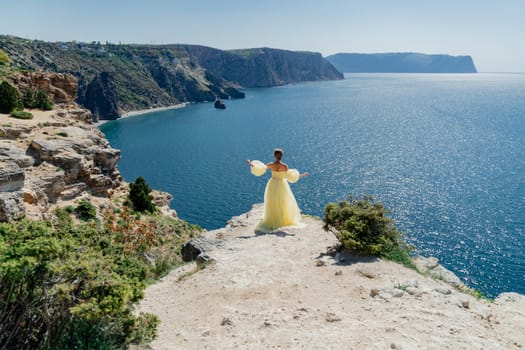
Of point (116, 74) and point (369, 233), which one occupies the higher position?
point (116, 74)

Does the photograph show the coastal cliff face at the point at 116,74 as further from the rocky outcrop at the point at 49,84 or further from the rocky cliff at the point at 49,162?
the rocky cliff at the point at 49,162

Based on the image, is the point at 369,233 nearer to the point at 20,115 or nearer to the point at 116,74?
the point at 20,115

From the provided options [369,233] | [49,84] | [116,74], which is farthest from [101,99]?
[369,233]

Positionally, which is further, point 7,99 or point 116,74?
point 116,74

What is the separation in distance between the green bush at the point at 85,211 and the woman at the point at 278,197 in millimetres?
11857

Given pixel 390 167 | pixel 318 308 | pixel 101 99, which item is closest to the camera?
pixel 318 308

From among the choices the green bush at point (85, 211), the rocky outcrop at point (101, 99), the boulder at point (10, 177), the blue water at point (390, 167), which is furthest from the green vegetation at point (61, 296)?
the rocky outcrop at point (101, 99)

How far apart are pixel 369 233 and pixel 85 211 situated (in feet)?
57.0

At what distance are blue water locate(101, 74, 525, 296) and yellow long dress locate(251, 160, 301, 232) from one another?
58.9ft

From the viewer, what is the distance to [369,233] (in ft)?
41.8

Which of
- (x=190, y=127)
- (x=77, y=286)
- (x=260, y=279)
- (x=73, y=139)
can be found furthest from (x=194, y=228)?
(x=190, y=127)

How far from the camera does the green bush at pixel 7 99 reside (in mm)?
25688

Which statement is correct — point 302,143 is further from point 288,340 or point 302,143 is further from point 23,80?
point 288,340

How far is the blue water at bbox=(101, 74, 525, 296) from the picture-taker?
3266 centimetres
